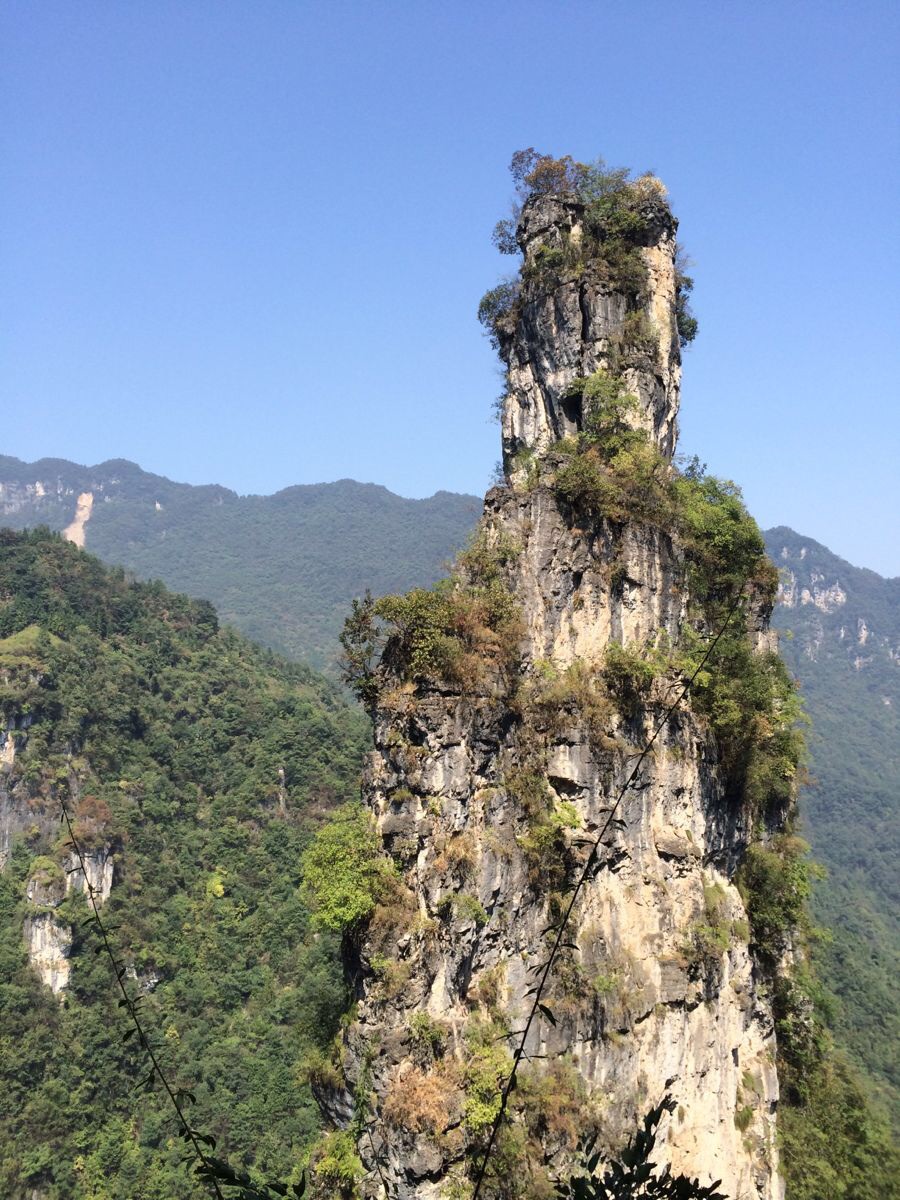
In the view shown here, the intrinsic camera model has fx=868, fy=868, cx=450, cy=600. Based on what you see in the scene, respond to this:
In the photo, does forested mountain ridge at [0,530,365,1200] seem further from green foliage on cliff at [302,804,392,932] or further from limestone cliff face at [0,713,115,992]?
green foliage on cliff at [302,804,392,932]

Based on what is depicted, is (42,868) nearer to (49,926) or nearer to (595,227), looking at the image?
(49,926)

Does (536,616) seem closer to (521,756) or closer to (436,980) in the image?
(521,756)

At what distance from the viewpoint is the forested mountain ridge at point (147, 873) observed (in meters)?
35.8

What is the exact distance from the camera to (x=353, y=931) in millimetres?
13719

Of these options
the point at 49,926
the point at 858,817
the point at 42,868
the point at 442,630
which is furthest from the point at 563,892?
the point at 858,817

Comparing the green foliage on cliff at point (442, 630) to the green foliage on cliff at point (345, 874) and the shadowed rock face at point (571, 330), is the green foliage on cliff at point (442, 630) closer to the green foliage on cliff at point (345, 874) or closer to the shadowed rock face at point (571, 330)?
the green foliage on cliff at point (345, 874)

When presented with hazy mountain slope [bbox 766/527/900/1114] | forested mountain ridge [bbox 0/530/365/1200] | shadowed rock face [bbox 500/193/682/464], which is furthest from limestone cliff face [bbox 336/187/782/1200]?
forested mountain ridge [bbox 0/530/365/1200]

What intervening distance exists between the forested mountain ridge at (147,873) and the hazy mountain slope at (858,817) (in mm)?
26930

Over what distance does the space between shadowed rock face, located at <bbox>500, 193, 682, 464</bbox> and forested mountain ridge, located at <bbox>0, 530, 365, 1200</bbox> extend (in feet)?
80.8

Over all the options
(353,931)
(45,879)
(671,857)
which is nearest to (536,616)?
(671,857)

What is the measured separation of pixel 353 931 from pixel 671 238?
15611mm

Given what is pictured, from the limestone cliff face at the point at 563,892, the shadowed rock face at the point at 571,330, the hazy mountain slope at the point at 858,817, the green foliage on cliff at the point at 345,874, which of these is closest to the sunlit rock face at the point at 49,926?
the green foliage on cliff at the point at 345,874

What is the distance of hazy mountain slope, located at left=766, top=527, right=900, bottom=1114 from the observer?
55188 mm

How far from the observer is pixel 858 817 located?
399 feet
